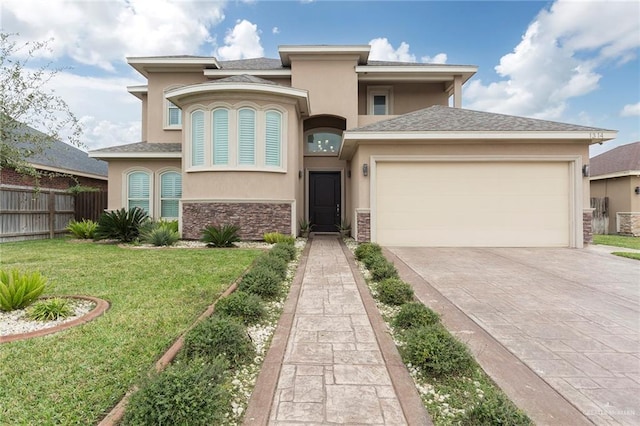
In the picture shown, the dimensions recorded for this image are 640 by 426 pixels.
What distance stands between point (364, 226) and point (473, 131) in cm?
424

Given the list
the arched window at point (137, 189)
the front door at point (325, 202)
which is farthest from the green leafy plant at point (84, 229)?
the front door at point (325, 202)

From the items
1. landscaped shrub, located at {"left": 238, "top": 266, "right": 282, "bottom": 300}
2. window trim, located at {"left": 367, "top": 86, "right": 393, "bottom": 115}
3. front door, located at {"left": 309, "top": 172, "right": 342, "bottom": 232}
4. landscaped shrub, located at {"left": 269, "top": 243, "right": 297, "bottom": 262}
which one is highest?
window trim, located at {"left": 367, "top": 86, "right": 393, "bottom": 115}

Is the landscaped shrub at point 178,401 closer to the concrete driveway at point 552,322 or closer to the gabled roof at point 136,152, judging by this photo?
the concrete driveway at point 552,322

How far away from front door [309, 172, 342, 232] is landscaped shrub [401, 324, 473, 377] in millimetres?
10920

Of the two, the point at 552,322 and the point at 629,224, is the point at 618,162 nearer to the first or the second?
the point at 629,224

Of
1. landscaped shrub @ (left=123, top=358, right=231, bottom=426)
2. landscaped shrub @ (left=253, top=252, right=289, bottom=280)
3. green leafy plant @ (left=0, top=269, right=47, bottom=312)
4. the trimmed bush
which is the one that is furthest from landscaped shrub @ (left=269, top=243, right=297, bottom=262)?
landscaped shrub @ (left=123, top=358, right=231, bottom=426)

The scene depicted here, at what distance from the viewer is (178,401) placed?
1899mm

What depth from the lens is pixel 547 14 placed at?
1120 cm

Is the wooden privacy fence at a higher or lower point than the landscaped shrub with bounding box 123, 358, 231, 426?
higher

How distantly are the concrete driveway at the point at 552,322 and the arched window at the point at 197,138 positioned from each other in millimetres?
7072

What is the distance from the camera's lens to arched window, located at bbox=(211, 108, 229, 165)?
10.2m

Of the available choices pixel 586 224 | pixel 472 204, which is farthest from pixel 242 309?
pixel 586 224

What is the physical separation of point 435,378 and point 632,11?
1098cm

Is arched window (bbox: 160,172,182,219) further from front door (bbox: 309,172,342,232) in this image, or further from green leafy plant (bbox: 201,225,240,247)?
front door (bbox: 309,172,342,232)
